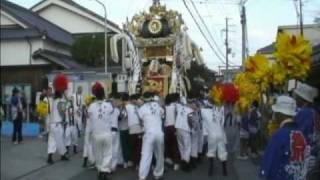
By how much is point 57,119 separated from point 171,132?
292 centimetres

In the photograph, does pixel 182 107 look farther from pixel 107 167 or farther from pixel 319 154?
pixel 319 154

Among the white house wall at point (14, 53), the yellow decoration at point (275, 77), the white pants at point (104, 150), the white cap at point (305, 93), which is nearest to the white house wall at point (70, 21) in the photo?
the white pants at point (104, 150)

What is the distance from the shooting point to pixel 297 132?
5922 millimetres

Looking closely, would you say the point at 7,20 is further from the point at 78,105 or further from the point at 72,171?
the point at 78,105

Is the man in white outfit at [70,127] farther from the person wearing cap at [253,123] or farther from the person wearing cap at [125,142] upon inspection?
the person wearing cap at [253,123]

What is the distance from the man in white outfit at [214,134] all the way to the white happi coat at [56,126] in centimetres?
370

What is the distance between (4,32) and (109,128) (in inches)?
326

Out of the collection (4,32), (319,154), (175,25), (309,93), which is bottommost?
(319,154)

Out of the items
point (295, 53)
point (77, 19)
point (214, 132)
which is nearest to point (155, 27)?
point (214, 132)

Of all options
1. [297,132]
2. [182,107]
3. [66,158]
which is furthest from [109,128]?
[297,132]

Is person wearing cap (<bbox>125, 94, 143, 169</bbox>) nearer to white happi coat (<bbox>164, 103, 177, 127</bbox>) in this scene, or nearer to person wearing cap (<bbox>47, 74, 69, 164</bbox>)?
white happi coat (<bbox>164, 103, 177, 127</bbox>)

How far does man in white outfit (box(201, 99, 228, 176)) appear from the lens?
1333 centimetres

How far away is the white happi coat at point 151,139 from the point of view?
11727 millimetres

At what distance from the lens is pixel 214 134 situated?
13.4 meters
